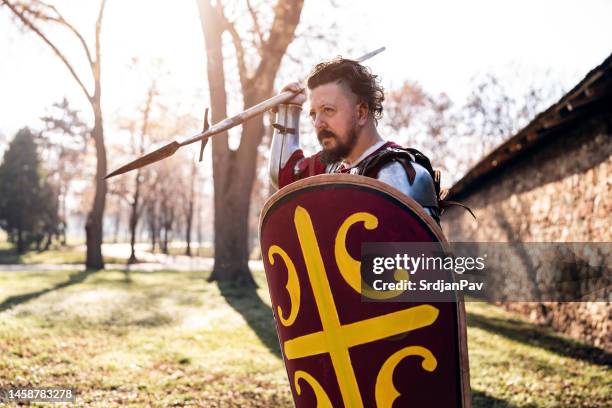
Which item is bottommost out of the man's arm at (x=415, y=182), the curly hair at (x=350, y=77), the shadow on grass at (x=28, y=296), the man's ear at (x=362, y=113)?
the shadow on grass at (x=28, y=296)

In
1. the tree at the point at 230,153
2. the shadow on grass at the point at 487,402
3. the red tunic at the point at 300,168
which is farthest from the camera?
the tree at the point at 230,153

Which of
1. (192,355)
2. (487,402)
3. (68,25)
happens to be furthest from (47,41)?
(487,402)

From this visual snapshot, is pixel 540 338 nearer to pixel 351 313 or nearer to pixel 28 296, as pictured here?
pixel 351 313

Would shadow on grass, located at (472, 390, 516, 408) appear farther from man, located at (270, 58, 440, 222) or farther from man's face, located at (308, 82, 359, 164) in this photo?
man's face, located at (308, 82, 359, 164)

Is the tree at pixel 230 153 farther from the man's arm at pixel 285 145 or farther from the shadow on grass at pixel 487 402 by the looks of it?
the man's arm at pixel 285 145

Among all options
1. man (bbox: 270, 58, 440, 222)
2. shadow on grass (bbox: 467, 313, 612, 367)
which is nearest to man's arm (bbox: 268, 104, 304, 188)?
man (bbox: 270, 58, 440, 222)

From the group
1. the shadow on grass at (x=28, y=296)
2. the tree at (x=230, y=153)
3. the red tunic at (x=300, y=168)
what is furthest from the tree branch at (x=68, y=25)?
the red tunic at (x=300, y=168)

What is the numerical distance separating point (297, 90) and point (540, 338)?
18.7 feet

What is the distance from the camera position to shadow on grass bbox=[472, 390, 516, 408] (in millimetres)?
3414

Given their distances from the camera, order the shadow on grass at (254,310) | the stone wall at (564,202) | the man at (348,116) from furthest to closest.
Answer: the shadow on grass at (254,310), the stone wall at (564,202), the man at (348,116)

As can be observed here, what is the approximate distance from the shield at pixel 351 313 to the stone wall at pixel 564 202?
5005 millimetres

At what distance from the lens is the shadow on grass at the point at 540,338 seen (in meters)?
4.98

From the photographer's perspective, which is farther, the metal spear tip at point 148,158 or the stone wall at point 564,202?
the stone wall at point 564,202

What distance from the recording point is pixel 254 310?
283 inches
